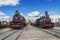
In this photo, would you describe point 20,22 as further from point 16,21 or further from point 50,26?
point 50,26

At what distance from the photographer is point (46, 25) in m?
46.0

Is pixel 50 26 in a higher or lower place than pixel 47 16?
lower

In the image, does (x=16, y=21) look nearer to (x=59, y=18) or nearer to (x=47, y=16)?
(x=47, y=16)

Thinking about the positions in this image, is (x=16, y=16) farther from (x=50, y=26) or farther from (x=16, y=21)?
(x=50, y=26)

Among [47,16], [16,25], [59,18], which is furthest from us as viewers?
[59,18]

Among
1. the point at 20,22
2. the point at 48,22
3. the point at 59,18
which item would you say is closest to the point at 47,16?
the point at 48,22

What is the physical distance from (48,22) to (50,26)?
1.34 meters

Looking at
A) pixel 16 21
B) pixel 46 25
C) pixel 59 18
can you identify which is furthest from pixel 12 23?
pixel 59 18

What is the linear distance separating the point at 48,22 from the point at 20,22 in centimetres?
829

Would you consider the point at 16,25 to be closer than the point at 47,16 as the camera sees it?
Yes

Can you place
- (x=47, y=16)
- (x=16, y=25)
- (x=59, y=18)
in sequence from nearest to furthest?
(x=16, y=25) → (x=47, y=16) → (x=59, y=18)

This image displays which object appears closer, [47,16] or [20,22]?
[20,22]

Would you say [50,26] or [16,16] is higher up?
[16,16]

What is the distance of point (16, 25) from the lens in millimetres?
44906
